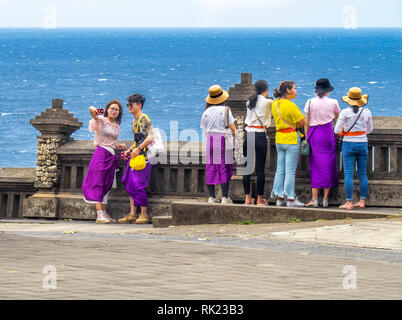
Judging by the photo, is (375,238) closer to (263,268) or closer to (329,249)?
(329,249)

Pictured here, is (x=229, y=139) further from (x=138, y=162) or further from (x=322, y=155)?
(x=138, y=162)

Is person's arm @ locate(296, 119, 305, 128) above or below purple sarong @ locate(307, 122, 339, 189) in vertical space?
above

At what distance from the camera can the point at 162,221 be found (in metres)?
14.3

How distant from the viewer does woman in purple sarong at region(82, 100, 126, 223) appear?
50.4 feet

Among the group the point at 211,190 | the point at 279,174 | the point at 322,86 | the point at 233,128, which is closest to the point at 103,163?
the point at 211,190

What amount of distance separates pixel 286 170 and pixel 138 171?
8.30 ft

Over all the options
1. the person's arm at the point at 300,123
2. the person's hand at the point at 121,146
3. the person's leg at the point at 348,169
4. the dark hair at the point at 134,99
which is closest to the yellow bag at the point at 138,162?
the person's hand at the point at 121,146

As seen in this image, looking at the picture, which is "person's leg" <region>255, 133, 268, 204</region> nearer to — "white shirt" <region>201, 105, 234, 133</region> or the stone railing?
"white shirt" <region>201, 105, 234, 133</region>

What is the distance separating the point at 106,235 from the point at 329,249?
3254 millimetres

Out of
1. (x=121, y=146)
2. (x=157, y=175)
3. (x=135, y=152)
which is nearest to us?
(x=135, y=152)

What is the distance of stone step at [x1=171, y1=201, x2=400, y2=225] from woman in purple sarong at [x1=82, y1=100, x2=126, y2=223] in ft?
6.06

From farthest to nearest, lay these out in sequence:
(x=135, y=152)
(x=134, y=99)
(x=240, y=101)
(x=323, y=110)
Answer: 1. (x=240, y=101)
2. (x=135, y=152)
3. (x=134, y=99)
4. (x=323, y=110)

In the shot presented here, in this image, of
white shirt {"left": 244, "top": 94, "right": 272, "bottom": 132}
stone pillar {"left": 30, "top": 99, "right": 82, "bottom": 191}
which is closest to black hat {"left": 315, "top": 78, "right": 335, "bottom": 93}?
white shirt {"left": 244, "top": 94, "right": 272, "bottom": 132}

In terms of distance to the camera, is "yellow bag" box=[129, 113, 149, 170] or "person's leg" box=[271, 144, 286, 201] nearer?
"person's leg" box=[271, 144, 286, 201]
